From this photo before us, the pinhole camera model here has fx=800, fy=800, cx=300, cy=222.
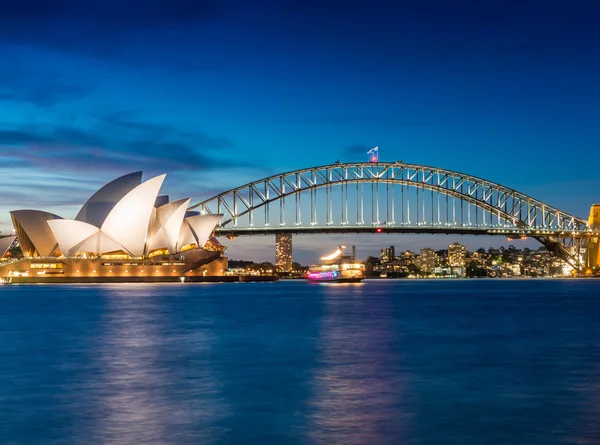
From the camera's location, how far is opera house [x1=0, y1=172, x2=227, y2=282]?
8944cm

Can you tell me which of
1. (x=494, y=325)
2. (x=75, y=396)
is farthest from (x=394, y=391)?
(x=494, y=325)

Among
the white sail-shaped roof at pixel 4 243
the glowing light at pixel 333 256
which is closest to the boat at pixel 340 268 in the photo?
the glowing light at pixel 333 256

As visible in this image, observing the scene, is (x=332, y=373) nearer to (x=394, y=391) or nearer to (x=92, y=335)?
(x=394, y=391)

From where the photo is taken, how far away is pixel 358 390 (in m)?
15.6

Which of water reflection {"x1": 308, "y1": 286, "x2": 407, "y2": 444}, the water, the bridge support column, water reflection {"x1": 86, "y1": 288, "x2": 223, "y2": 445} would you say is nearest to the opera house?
the bridge support column

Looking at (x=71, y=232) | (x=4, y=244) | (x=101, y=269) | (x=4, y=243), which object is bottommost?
(x=101, y=269)

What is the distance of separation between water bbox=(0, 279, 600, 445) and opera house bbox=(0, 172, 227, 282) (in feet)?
189

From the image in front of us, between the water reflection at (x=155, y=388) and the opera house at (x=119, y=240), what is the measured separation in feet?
196

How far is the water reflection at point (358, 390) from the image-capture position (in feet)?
38.9

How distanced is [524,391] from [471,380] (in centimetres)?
163

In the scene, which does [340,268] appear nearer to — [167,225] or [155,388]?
[167,225]

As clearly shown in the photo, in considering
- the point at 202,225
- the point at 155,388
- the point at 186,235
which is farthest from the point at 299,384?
the point at 202,225

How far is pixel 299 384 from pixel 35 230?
89744mm

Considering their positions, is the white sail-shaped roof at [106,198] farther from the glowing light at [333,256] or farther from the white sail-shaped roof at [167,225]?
the glowing light at [333,256]
